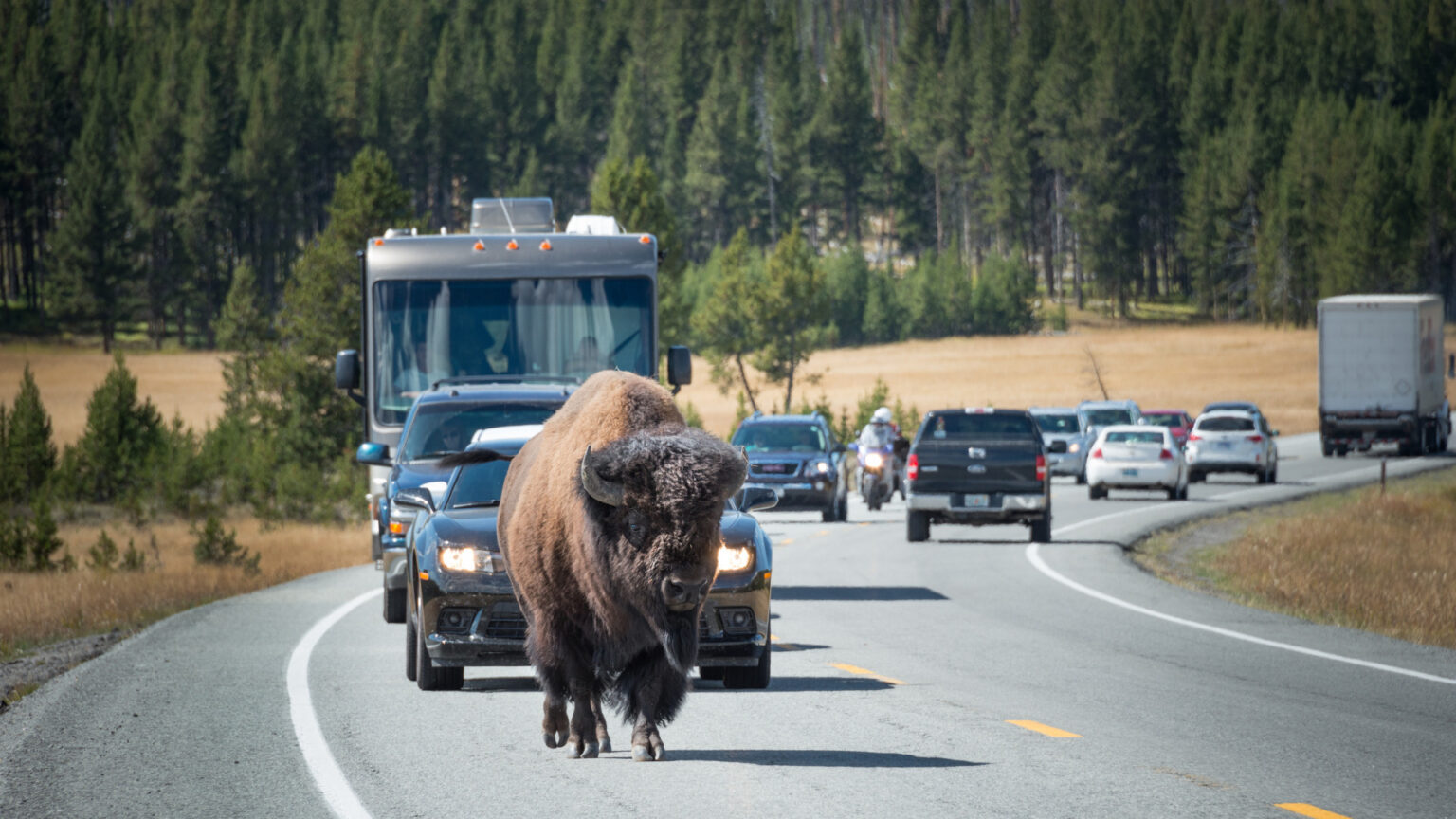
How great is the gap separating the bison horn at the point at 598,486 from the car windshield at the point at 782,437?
76.2ft

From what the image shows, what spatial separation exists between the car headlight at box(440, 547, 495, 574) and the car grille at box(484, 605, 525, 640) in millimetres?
254

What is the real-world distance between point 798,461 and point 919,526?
15.3 ft

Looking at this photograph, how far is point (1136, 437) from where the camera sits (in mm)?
37188

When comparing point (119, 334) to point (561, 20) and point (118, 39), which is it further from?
point (561, 20)

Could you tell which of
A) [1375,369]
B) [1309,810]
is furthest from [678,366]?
[1375,369]

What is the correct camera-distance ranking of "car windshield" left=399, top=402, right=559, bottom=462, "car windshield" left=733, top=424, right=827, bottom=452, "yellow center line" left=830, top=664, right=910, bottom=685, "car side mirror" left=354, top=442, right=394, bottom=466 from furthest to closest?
"car windshield" left=733, top=424, right=827, bottom=452, "car side mirror" left=354, top=442, right=394, bottom=466, "car windshield" left=399, top=402, right=559, bottom=462, "yellow center line" left=830, top=664, right=910, bottom=685

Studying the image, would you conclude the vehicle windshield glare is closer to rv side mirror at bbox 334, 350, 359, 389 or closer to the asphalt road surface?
the asphalt road surface

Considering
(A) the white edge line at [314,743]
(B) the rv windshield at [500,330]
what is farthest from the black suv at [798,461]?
(A) the white edge line at [314,743]

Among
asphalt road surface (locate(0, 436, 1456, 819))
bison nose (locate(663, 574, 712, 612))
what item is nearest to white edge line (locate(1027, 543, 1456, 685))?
asphalt road surface (locate(0, 436, 1456, 819))

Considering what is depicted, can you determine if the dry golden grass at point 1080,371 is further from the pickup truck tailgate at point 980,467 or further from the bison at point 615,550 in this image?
the bison at point 615,550

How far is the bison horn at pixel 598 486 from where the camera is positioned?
296 inches

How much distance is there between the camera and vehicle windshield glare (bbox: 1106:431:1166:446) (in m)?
36.8

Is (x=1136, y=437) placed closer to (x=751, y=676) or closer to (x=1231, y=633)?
(x=1231, y=633)

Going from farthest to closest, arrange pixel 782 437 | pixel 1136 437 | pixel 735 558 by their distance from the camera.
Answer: pixel 1136 437 → pixel 782 437 → pixel 735 558
